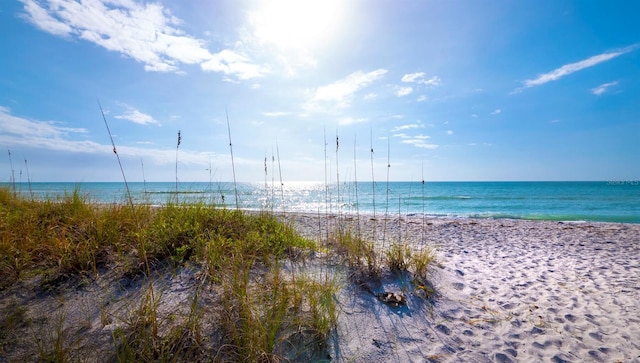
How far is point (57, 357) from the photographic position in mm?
2311

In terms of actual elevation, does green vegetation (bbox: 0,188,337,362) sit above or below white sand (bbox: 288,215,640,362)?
above

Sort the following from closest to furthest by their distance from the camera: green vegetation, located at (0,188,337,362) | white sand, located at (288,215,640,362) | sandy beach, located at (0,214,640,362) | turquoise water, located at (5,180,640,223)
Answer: green vegetation, located at (0,188,337,362)
sandy beach, located at (0,214,640,362)
white sand, located at (288,215,640,362)
turquoise water, located at (5,180,640,223)

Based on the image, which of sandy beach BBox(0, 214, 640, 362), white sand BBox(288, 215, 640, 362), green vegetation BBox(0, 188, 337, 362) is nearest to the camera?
green vegetation BBox(0, 188, 337, 362)

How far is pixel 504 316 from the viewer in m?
3.77

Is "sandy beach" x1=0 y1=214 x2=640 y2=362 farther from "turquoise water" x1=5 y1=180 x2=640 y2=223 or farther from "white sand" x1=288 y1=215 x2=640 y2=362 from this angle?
"turquoise water" x1=5 y1=180 x2=640 y2=223

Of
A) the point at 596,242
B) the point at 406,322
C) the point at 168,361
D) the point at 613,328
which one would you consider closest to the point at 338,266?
the point at 406,322

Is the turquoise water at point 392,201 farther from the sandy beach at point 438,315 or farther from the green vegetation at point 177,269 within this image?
the sandy beach at point 438,315

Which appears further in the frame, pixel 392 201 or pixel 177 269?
pixel 392 201

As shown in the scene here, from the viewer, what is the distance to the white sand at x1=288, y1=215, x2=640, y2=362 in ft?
9.91

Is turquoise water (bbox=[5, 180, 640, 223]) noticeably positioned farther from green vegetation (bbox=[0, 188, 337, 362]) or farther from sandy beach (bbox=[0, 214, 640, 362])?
sandy beach (bbox=[0, 214, 640, 362])

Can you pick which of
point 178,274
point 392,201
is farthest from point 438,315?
point 392,201

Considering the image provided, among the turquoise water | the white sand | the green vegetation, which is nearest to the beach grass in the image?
the green vegetation

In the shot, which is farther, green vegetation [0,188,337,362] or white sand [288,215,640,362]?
white sand [288,215,640,362]

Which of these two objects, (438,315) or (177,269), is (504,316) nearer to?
(438,315)
